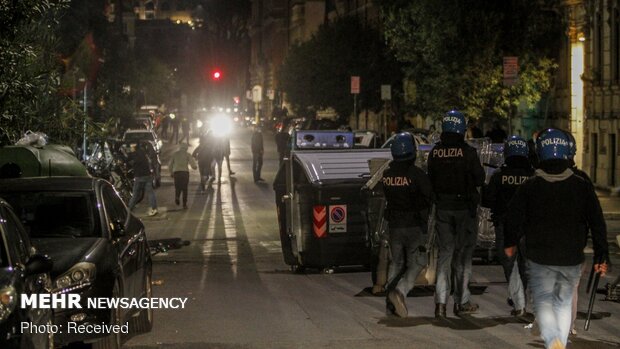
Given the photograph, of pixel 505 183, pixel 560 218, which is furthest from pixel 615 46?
pixel 560 218

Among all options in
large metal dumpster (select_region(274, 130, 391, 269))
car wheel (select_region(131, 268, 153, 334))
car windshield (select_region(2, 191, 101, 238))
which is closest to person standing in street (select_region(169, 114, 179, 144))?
large metal dumpster (select_region(274, 130, 391, 269))

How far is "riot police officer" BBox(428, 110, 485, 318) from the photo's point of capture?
39.2ft

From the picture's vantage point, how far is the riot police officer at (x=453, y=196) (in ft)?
39.2

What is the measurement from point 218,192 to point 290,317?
872 inches

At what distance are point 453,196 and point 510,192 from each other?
0.64 meters

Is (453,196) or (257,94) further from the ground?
(453,196)

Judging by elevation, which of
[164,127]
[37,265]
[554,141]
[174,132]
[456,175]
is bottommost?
[174,132]

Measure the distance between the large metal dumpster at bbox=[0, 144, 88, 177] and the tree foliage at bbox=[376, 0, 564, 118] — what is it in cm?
2101

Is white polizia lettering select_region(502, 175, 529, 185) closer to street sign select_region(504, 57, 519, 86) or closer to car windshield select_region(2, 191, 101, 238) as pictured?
car windshield select_region(2, 191, 101, 238)

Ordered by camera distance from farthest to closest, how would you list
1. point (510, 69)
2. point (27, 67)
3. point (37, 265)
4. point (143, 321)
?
point (510, 69), point (27, 67), point (143, 321), point (37, 265)

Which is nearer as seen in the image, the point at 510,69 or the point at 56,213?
the point at 56,213

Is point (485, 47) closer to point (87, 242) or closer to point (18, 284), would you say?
point (87, 242)

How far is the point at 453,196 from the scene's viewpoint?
11961 mm

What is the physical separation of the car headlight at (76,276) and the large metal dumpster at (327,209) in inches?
244
